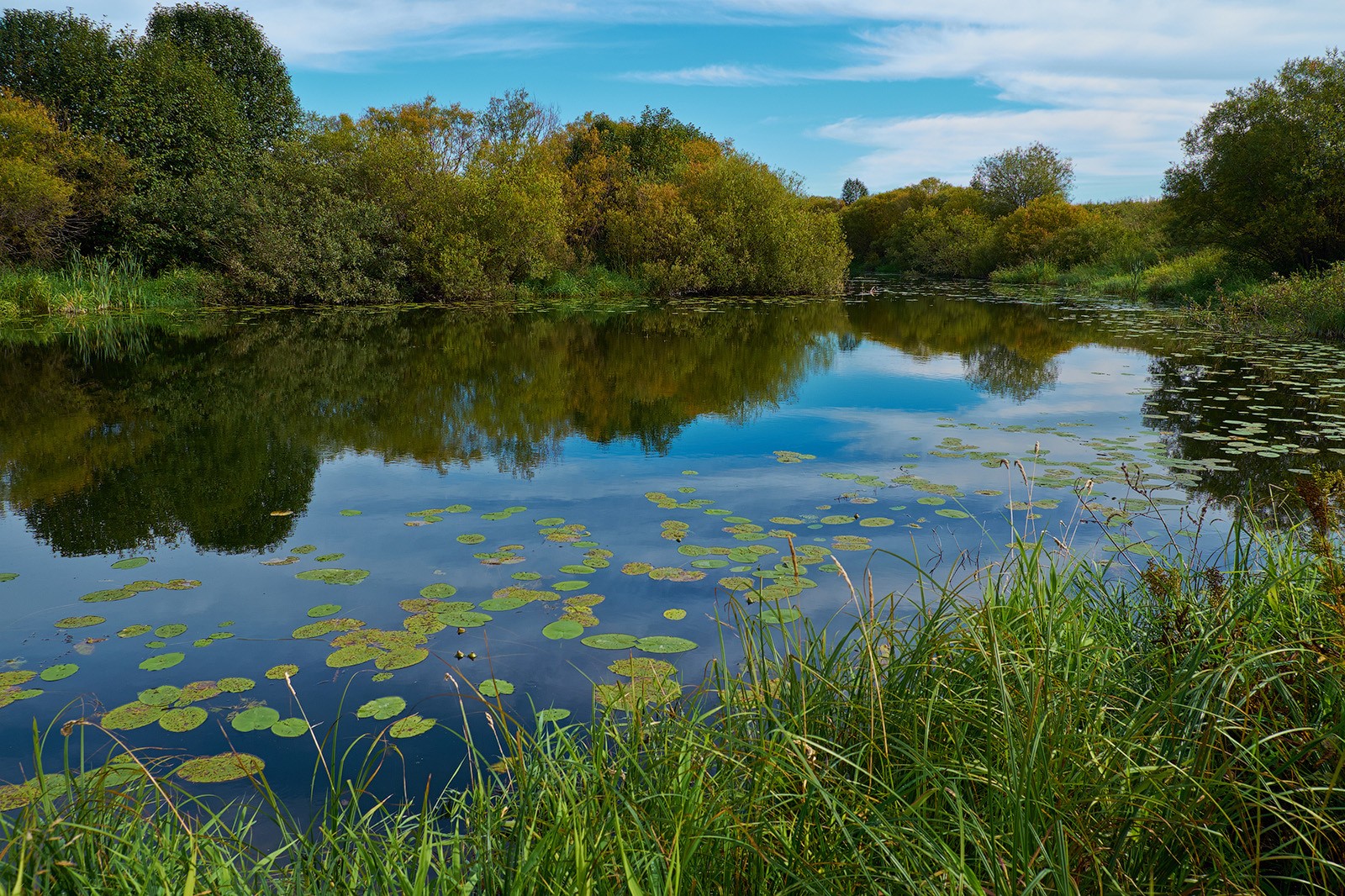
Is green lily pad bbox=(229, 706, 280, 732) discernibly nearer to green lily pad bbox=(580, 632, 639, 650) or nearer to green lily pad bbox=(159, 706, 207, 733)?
green lily pad bbox=(159, 706, 207, 733)

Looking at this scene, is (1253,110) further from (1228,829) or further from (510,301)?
(1228,829)

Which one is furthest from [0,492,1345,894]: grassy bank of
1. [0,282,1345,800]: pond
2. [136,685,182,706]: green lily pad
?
[136,685,182,706]: green lily pad

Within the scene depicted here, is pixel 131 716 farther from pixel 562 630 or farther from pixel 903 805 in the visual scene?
pixel 903 805

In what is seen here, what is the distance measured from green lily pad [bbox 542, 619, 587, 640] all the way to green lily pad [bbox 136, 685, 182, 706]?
1.51 m

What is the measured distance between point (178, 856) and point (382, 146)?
27.9m

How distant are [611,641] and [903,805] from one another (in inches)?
75.1

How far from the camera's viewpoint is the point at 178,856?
6.17 feet

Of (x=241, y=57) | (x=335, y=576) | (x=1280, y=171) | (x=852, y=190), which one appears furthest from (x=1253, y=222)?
(x=852, y=190)

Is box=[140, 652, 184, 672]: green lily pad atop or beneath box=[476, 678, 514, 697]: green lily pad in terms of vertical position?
atop

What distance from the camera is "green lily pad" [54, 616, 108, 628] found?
13.1 feet

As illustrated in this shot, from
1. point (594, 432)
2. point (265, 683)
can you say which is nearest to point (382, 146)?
point (594, 432)

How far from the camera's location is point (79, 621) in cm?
405

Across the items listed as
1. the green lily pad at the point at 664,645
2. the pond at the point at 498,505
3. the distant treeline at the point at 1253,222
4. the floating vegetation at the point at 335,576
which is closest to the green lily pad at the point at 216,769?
the pond at the point at 498,505

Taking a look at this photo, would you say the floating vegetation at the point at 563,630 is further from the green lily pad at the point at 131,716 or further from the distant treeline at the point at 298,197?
the distant treeline at the point at 298,197
